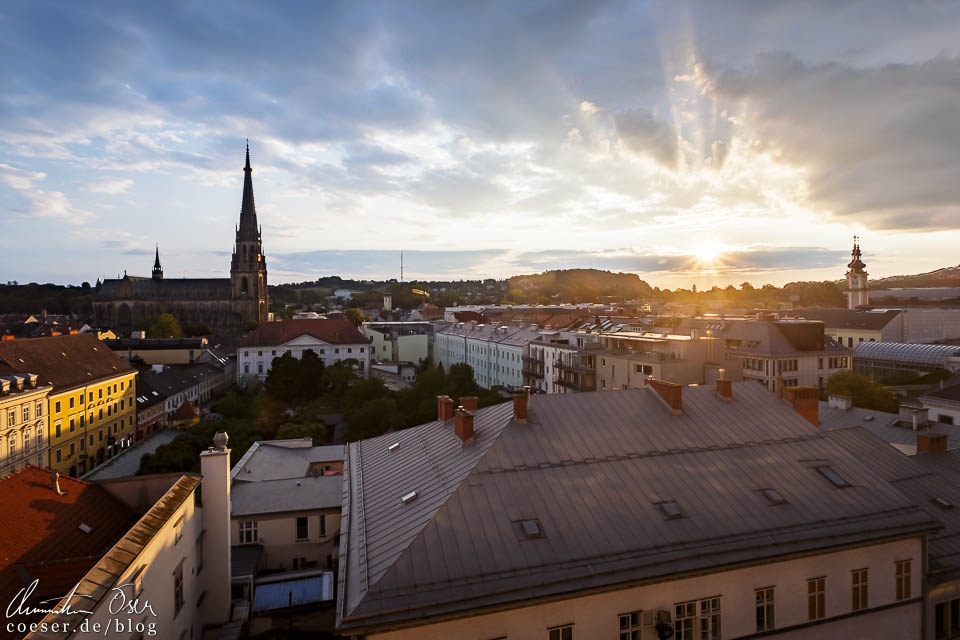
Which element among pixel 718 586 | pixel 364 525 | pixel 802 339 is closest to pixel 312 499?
pixel 364 525

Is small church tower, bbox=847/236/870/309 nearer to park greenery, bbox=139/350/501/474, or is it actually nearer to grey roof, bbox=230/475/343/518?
park greenery, bbox=139/350/501/474

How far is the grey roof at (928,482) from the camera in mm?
15508

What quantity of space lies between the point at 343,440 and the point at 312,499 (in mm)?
22056

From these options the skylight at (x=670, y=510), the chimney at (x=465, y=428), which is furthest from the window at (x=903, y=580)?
the chimney at (x=465, y=428)

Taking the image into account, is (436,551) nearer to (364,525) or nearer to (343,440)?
(364,525)

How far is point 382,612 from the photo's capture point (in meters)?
10.7

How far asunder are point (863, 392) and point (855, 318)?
166 feet

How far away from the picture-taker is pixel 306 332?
84562 millimetres

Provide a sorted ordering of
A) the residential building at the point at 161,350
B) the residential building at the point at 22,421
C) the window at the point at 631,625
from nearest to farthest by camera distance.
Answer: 1. the window at the point at 631,625
2. the residential building at the point at 22,421
3. the residential building at the point at 161,350

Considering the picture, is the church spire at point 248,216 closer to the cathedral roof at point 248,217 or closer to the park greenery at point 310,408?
the cathedral roof at point 248,217

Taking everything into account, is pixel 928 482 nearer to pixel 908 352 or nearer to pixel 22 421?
pixel 22 421

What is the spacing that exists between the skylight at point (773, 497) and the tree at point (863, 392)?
30.8m
